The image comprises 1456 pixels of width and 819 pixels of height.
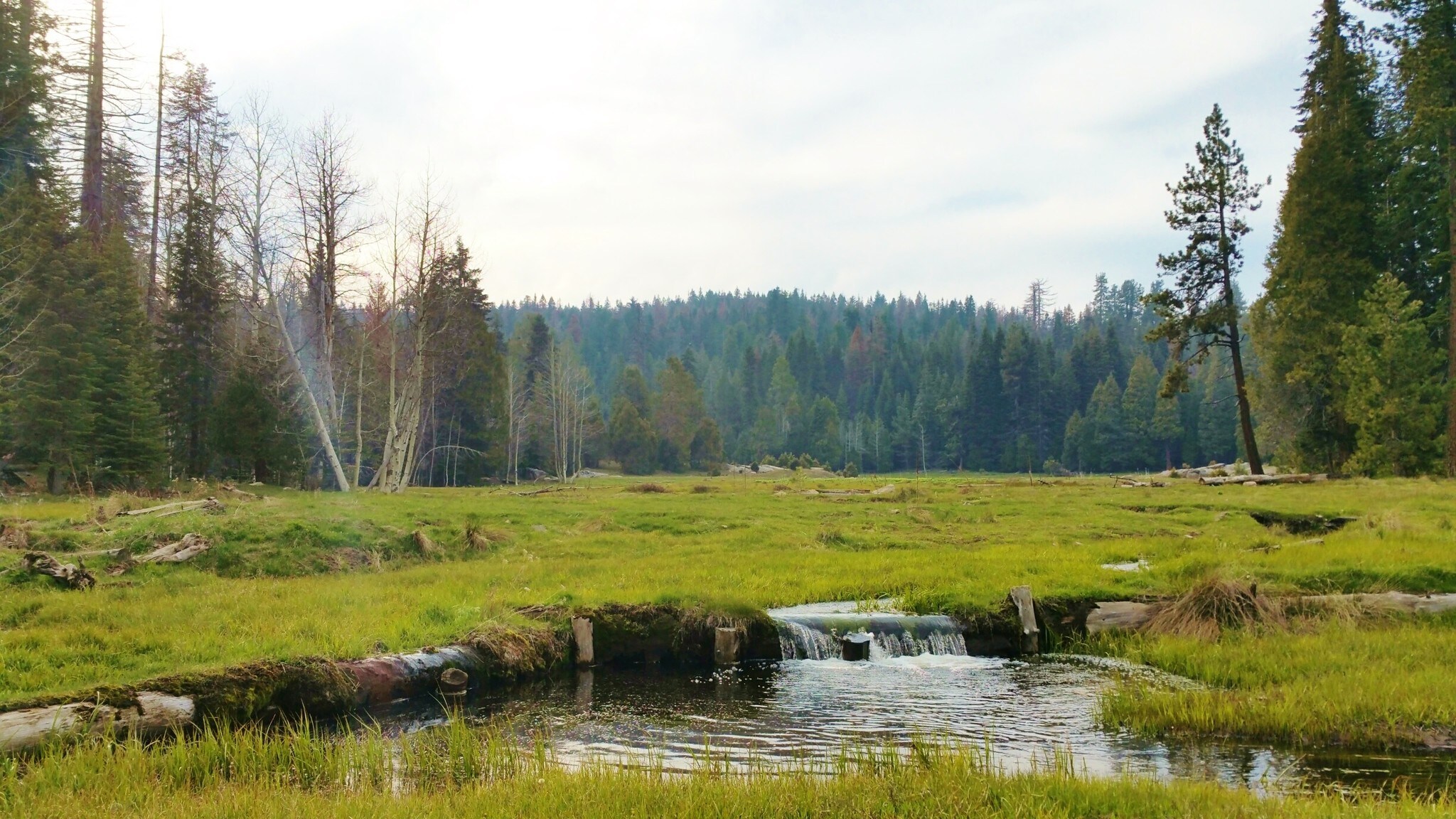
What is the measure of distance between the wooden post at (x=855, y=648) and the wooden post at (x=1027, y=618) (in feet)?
9.08

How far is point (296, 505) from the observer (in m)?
24.6

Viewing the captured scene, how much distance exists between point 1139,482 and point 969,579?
31.0 m

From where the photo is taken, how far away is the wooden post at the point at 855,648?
532 inches

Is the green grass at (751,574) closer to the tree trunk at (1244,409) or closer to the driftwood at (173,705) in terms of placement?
the driftwood at (173,705)

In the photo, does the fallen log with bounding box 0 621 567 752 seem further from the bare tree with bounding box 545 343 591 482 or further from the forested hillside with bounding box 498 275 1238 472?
the forested hillside with bounding box 498 275 1238 472

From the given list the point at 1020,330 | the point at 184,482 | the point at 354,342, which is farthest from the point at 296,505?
the point at 1020,330

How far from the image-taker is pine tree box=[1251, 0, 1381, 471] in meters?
40.2

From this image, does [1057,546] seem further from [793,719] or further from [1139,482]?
[1139,482]

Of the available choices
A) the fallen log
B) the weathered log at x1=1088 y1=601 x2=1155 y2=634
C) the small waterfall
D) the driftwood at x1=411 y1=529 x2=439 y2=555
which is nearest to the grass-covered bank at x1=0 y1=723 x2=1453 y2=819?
the fallen log

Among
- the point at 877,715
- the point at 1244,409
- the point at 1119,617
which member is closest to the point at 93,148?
the point at 877,715

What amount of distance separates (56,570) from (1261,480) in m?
42.0

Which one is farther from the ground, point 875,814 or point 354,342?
point 354,342

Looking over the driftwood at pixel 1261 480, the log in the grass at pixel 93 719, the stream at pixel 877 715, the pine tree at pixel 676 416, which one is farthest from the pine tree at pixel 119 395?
the pine tree at pixel 676 416

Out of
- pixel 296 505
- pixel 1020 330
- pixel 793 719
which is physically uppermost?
pixel 1020 330
